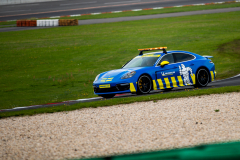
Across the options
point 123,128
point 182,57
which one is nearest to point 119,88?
point 182,57

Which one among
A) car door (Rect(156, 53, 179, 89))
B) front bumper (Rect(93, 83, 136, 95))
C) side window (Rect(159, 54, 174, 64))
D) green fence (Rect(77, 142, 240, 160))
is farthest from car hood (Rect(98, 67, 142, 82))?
green fence (Rect(77, 142, 240, 160))

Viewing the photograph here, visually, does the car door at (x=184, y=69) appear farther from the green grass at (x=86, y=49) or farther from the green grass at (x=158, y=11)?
the green grass at (x=158, y=11)

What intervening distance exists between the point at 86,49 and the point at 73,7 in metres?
19.1

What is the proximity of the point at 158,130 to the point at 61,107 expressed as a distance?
427 cm

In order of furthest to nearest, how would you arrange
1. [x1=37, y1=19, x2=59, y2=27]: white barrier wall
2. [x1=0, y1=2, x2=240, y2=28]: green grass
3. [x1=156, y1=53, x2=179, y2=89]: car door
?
1. [x1=0, y1=2, x2=240, y2=28]: green grass
2. [x1=37, y1=19, x2=59, y2=27]: white barrier wall
3. [x1=156, y1=53, x2=179, y2=89]: car door

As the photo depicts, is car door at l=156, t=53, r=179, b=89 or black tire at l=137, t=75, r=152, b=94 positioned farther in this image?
car door at l=156, t=53, r=179, b=89

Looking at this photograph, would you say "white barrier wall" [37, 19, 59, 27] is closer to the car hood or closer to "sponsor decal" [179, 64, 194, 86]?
the car hood

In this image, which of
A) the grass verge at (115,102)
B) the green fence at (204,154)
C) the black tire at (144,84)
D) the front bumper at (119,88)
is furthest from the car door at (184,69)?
the green fence at (204,154)

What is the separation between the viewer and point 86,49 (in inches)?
952

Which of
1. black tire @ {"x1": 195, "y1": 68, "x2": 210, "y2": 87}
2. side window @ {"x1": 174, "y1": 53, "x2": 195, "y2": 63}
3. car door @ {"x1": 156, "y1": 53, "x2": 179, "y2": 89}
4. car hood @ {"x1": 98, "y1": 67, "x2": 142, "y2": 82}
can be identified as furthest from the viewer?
black tire @ {"x1": 195, "y1": 68, "x2": 210, "y2": 87}

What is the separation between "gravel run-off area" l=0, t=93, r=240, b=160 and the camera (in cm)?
617

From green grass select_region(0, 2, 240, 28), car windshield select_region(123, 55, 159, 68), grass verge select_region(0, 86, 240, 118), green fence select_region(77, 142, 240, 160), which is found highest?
green grass select_region(0, 2, 240, 28)

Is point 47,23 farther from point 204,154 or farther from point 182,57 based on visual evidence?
point 204,154

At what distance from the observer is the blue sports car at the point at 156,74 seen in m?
10.9
